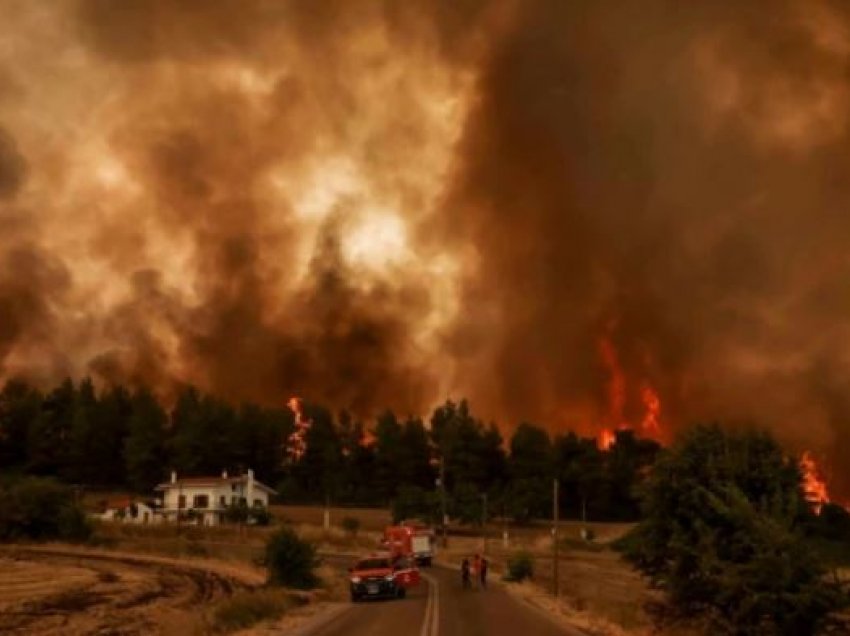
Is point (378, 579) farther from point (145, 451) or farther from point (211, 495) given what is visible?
point (145, 451)

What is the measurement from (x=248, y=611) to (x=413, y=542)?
4960cm

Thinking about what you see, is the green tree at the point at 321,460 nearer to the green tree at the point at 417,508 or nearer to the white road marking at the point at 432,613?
the green tree at the point at 417,508

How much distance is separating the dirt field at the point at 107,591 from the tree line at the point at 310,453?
3110 inches

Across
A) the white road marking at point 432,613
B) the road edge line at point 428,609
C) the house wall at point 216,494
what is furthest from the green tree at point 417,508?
the white road marking at point 432,613

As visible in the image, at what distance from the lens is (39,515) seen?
93375 millimetres

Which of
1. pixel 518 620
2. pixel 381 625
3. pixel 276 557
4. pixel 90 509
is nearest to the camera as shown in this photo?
pixel 381 625

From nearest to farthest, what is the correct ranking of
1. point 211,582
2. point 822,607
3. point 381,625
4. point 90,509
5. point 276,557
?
point 822,607 → point 381,625 → point 276,557 → point 211,582 → point 90,509

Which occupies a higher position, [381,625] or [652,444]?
[652,444]

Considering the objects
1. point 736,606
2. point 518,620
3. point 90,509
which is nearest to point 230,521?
point 90,509

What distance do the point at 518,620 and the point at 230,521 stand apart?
9079cm

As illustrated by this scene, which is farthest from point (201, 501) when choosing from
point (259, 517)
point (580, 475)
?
point (580, 475)

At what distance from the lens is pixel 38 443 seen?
6511 inches

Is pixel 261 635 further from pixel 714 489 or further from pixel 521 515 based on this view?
pixel 521 515

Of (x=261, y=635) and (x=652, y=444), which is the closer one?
(x=261, y=635)
